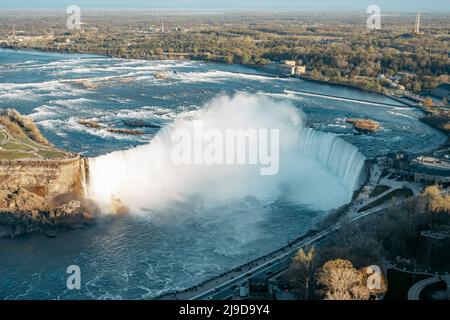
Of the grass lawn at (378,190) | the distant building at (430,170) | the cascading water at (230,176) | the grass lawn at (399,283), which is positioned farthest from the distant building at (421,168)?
the grass lawn at (399,283)

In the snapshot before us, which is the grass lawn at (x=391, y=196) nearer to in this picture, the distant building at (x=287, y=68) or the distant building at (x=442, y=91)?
the distant building at (x=442, y=91)

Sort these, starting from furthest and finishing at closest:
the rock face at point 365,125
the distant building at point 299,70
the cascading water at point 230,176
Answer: the distant building at point 299,70 → the rock face at point 365,125 → the cascading water at point 230,176

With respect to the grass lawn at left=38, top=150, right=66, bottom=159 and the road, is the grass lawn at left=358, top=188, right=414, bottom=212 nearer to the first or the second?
the road

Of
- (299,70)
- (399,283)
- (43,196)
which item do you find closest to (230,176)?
(43,196)

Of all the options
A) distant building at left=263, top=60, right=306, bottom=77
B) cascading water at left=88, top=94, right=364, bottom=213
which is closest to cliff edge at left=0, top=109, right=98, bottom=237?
cascading water at left=88, top=94, right=364, bottom=213
